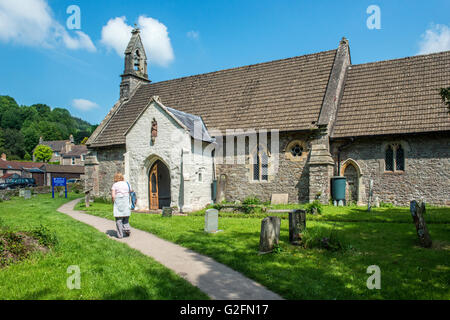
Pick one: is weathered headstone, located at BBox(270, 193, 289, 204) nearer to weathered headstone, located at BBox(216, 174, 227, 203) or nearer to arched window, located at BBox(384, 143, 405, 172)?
weathered headstone, located at BBox(216, 174, 227, 203)

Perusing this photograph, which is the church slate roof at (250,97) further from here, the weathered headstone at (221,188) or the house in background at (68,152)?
the house in background at (68,152)

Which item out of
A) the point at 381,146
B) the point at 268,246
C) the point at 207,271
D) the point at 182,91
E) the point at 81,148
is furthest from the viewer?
the point at 81,148

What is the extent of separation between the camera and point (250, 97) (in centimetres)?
2055

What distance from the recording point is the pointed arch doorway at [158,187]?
18578 millimetres

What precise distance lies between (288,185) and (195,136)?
19.3ft

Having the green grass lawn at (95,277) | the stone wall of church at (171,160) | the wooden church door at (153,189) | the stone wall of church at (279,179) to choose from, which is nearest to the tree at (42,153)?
the stone wall of church at (171,160)

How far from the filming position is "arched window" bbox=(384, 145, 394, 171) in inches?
653

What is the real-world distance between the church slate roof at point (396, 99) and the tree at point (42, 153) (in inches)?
3361

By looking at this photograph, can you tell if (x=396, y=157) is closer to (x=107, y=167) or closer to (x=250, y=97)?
(x=250, y=97)

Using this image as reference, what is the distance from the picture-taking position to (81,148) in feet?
268

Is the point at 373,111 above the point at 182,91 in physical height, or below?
below

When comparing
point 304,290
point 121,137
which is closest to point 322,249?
point 304,290

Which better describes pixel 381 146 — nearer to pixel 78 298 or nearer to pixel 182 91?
pixel 182 91
